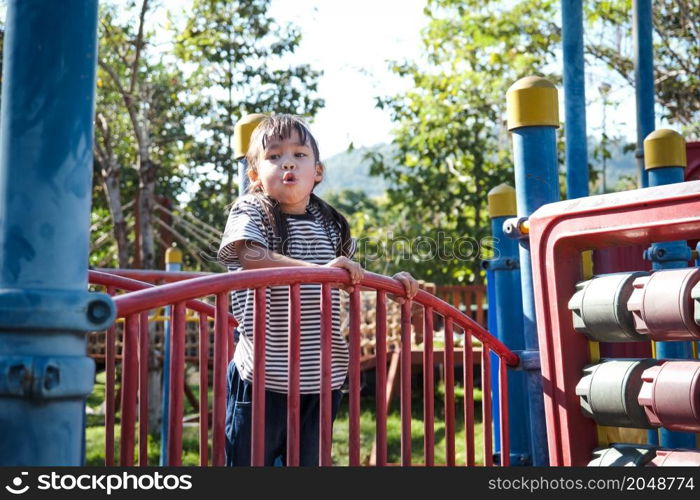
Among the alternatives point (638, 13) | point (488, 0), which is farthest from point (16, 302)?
point (488, 0)

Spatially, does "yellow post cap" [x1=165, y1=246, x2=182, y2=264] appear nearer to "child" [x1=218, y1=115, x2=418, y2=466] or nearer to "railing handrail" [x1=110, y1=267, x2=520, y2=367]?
"child" [x1=218, y1=115, x2=418, y2=466]

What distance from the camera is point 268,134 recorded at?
2.41 metres

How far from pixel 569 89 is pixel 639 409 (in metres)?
2.10

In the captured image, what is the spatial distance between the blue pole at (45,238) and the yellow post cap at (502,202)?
8.61 feet

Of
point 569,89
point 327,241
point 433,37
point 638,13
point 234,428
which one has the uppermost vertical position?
point 433,37

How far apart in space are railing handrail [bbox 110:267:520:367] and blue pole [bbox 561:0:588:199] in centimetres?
146

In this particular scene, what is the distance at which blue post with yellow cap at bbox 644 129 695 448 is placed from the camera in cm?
328

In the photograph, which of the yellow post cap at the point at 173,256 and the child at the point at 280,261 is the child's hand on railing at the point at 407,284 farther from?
the yellow post cap at the point at 173,256

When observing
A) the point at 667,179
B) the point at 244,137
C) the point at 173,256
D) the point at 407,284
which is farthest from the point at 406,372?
the point at 173,256

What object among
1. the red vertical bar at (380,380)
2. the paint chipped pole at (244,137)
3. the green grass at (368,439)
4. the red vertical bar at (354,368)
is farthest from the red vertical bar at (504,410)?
the green grass at (368,439)

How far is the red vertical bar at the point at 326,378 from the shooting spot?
76.5 inches

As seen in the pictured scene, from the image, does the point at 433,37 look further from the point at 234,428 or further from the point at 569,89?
the point at 234,428

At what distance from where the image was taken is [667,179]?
11.3 feet

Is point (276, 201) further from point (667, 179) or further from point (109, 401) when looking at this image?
point (667, 179)
